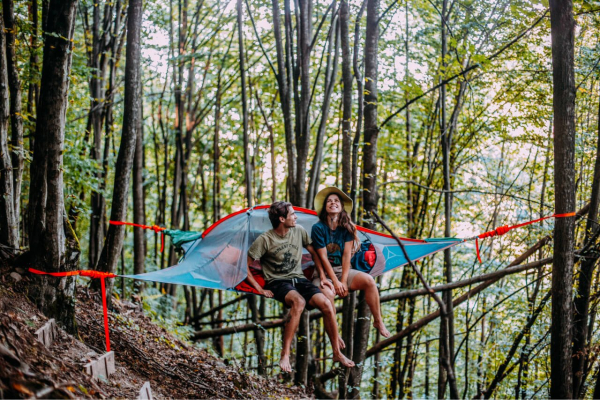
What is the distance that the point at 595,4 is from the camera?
3732mm

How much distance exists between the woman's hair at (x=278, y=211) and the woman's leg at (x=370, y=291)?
0.72 m

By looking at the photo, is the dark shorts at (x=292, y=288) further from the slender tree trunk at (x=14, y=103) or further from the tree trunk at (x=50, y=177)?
the slender tree trunk at (x=14, y=103)

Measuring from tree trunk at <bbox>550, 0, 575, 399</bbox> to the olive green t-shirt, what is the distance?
1.74m

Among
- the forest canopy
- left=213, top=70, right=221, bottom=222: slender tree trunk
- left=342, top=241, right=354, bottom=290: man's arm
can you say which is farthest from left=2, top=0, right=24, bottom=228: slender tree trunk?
left=213, top=70, right=221, bottom=222: slender tree trunk

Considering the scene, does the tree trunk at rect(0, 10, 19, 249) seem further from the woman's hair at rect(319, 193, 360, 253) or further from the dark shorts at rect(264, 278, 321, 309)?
the woman's hair at rect(319, 193, 360, 253)

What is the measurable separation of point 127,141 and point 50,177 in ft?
3.74

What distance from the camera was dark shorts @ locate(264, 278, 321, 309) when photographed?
381 cm

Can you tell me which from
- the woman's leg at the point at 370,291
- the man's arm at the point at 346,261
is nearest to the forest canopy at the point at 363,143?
the man's arm at the point at 346,261

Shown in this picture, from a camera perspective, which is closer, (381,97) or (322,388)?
(322,388)

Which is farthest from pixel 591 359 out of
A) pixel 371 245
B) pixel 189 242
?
pixel 189 242

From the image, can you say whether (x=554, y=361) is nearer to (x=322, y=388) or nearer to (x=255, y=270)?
(x=255, y=270)

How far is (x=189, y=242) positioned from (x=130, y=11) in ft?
6.32

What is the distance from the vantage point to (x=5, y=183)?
12.1 feet

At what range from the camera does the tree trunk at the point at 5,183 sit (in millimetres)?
3633
